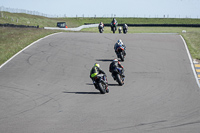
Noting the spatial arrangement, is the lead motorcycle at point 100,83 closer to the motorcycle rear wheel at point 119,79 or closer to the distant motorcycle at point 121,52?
the motorcycle rear wheel at point 119,79

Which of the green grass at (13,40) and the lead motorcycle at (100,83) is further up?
the green grass at (13,40)

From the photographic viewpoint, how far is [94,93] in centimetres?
1566

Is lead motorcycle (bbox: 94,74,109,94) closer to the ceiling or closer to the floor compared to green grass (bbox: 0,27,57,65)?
closer to the floor

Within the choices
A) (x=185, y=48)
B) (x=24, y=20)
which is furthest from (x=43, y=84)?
(x=24, y=20)

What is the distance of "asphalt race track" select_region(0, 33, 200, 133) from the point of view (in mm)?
10492

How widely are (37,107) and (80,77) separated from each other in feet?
22.5

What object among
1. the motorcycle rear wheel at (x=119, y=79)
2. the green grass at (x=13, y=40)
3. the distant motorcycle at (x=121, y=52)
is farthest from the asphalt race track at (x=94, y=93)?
the green grass at (x=13, y=40)

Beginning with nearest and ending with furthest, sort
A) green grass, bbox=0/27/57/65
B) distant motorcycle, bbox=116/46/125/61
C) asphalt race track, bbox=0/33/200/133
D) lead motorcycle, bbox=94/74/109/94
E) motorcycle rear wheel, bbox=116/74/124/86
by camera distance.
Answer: asphalt race track, bbox=0/33/200/133 < lead motorcycle, bbox=94/74/109/94 < motorcycle rear wheel, bbox=116/74/124/86 < distant motorcycle, bbox=116/46/125/61 < green grass, bbox=0/27/57/65

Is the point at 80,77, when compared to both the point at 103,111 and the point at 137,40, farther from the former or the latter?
the point at 137,40

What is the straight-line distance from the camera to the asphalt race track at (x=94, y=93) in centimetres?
1049

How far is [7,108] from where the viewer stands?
12.8 m

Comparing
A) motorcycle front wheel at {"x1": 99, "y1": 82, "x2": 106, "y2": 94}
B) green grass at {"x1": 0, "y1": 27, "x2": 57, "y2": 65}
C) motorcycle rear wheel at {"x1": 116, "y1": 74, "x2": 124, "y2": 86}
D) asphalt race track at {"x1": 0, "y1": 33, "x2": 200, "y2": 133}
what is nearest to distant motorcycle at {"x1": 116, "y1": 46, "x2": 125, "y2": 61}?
asphalt race track at {"x1": 0, "y1": 33, "x2": 200, "y2": 133}

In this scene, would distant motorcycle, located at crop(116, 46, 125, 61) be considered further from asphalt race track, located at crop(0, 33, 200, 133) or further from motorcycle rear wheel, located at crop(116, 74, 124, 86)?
motorcycle rear wheel, located at crop(116, 74, 124, 86)

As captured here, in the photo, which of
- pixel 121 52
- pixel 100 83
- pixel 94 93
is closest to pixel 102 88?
pixel 100 83
